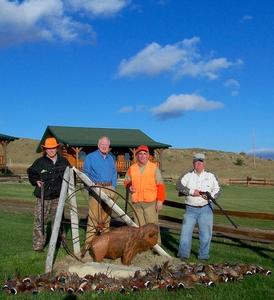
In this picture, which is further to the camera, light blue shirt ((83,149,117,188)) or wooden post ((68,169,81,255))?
light blue shirt ((83,149,117,188))

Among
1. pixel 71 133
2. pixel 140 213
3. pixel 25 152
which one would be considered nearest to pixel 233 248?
pixel 140 213

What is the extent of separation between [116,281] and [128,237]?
0.99 m

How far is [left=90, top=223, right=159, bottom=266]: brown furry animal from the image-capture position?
21.1 feet

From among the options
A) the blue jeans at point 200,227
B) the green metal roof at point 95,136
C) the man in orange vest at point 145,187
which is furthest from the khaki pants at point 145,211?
the green metal roof at point 95,136

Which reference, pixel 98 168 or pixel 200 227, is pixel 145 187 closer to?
pixel 98 168

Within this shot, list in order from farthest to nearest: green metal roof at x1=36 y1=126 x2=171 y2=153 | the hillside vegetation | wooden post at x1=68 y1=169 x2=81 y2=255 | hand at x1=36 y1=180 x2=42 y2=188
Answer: the hillside vegetation → green metal roof at x1=36 y1=126 x2=171 y2=153 → hand at x1=36 y1=180 x2=42 y2=188 → wooden post at x1=68 y1=169 x2=81 y2=255

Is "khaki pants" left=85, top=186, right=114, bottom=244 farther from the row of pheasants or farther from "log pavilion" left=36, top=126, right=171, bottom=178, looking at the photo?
"log pavilion" left=36, top=126, right=171, bottom=178

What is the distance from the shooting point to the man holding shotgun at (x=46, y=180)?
7.39 m

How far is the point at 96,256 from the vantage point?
6426 millimetres

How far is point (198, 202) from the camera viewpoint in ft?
25.4

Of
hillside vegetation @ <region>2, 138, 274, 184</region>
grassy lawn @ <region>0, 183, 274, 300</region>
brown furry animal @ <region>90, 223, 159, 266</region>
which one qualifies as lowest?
grassy lawn @ <region>0, 183, 274, 300</region>

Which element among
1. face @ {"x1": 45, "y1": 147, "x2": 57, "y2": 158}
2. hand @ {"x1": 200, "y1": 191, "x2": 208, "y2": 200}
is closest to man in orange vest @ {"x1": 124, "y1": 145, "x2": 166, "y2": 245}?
hand @ {"x1": 200, "y1": 191, "x2": 208, "y2": 200}

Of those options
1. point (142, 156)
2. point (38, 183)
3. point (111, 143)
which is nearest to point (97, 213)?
point (38, 183)

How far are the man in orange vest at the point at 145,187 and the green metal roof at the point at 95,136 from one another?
99.3ft
